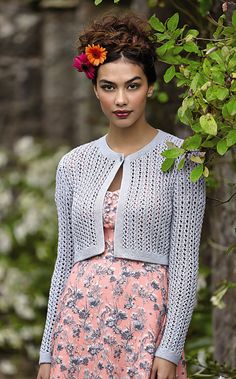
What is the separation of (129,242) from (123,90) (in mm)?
477

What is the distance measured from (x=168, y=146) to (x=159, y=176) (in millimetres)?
125

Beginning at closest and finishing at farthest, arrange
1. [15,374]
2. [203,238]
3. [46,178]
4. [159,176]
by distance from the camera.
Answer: [159,176]
[203,238]
[15,374]
[46,178]

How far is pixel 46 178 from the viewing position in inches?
368

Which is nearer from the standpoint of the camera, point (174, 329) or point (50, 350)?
point (174, 329)

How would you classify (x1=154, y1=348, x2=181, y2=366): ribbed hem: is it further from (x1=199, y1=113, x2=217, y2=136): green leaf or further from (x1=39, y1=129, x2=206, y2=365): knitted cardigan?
(x1=199, y1=113, x2=217, y2=136): green leaf

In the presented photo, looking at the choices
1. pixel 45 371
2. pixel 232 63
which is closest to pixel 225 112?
pixel 232 63

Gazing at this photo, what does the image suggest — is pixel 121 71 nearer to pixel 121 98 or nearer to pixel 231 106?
pixel 121 98

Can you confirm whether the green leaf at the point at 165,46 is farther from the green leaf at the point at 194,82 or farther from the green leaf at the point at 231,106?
the green leaf at the point at 231,106

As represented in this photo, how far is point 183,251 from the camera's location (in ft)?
13.1

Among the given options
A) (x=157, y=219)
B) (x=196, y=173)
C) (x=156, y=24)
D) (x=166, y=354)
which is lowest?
(x=166, y=354)

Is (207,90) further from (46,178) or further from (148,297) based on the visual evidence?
(46,178)

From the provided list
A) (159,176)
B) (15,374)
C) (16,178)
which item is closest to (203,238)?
(15,374)

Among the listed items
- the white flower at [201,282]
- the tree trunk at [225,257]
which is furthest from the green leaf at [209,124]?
the white flower at [201,282]

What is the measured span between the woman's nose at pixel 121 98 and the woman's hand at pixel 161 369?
0.80 m
